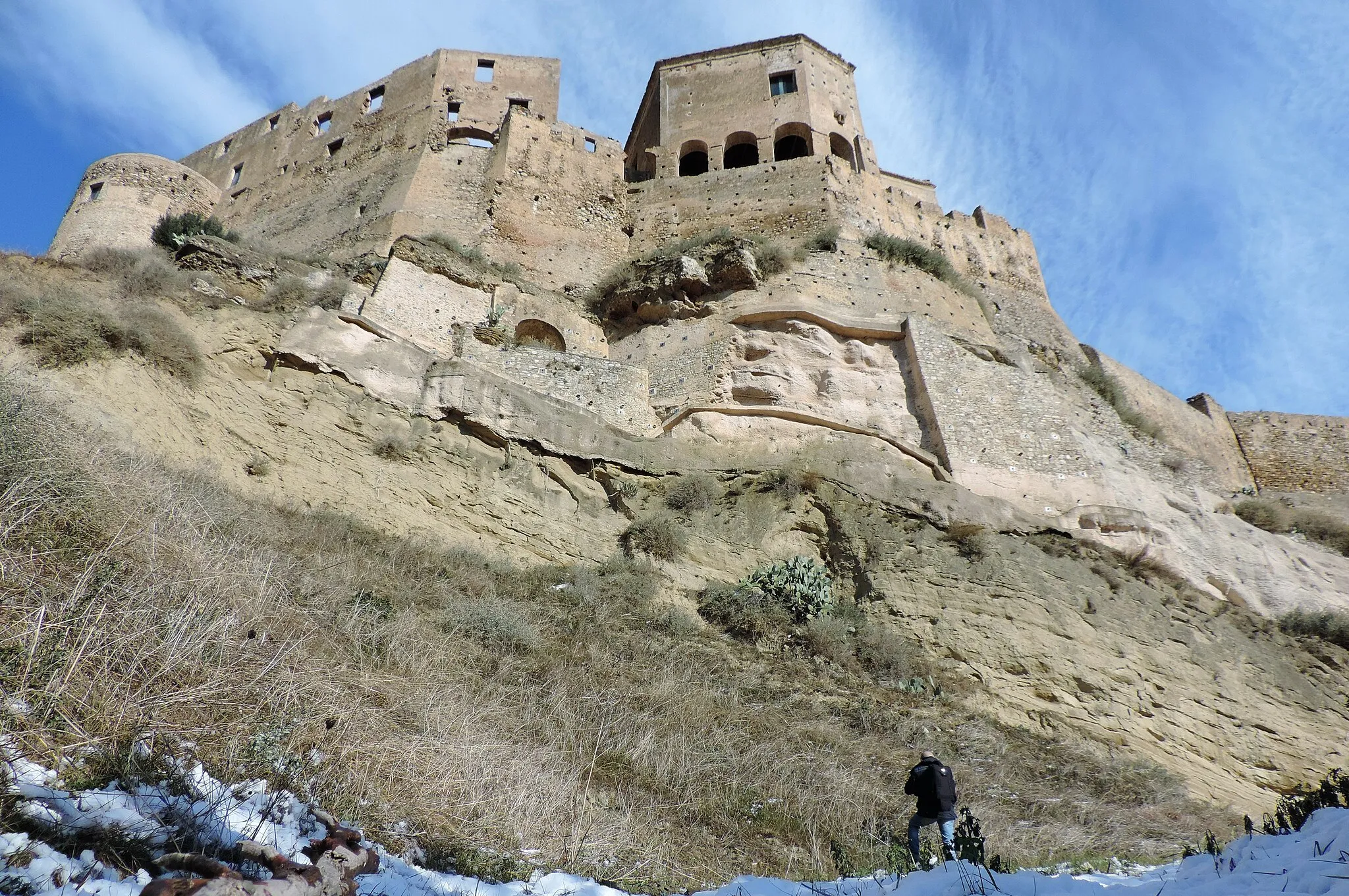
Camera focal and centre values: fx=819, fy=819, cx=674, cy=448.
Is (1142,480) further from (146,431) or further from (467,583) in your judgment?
(146,431)

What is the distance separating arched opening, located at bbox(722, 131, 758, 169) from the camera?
21.4 meters

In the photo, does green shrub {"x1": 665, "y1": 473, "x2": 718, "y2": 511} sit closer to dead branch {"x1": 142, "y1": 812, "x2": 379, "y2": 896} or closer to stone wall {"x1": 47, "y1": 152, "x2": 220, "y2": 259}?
dead branch {"x1": 142, "y1": 812, "x2": 379, "y2": 896}

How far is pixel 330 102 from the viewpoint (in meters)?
23.0

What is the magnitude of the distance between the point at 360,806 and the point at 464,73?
72.7 ft

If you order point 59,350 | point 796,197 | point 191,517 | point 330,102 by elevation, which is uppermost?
point 330,102

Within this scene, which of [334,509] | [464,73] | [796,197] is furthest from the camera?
[464,73]

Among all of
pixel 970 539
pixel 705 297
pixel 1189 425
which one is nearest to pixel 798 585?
pixel 970 539

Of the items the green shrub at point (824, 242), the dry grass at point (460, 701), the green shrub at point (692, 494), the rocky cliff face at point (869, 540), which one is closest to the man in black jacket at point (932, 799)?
the dry grass at point (460, 701)

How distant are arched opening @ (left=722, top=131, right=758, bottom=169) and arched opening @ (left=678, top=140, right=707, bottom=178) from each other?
575 mm

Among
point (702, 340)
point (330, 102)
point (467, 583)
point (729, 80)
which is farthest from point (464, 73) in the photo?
point (467, 583)

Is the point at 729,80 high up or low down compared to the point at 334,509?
up

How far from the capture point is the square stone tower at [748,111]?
21.2 meters

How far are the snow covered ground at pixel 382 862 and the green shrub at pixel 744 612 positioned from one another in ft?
15.4

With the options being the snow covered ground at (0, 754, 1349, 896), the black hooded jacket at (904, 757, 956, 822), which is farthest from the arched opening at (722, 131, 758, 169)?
the snow covered ground at (0, 754, 1349, 896)
